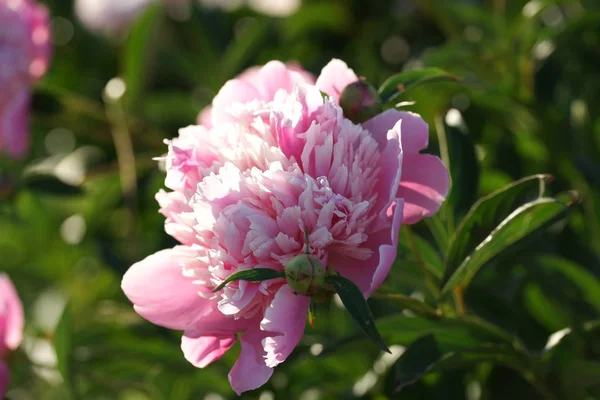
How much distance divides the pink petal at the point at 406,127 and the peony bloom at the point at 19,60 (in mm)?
716

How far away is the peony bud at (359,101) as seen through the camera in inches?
22.4

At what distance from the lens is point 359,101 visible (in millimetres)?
568

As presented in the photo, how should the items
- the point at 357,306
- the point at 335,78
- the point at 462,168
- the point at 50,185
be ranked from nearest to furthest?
the point at 357,306 → the point at 335,78 → the point at 462,168 → the point at 50,185

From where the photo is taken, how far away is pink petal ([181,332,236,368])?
58 centimetres

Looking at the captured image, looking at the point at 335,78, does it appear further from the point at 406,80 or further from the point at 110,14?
the point at 110,14

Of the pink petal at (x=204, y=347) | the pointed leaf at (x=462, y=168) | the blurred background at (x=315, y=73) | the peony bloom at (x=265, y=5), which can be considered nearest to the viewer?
the pink petal at (x=204, y=347)

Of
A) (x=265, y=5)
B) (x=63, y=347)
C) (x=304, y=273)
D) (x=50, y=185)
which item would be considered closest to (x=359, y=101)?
(x=304, y=273)

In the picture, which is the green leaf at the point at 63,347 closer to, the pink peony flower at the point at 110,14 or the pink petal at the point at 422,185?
the pink petal at the point at 422,185

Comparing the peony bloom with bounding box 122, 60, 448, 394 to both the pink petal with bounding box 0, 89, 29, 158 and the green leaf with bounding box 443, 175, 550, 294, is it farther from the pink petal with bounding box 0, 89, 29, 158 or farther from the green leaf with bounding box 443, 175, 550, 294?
the pink petal with bounding box 0, 89, 29, 158

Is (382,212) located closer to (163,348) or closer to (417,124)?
(417,124)

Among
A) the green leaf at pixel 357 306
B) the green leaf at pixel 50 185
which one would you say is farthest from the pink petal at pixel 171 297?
the green leaf at pixel 50 185

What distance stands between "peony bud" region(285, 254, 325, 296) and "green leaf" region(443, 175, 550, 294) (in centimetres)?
14

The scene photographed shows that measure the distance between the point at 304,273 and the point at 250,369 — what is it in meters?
0.09

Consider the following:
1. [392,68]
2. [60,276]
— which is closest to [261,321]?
[392,68]
